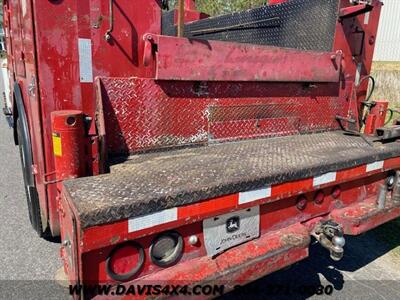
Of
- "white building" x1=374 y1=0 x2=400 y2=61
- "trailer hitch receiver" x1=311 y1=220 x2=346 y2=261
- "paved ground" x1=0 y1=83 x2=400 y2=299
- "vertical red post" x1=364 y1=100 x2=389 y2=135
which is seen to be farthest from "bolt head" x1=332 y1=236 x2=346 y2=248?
"white building" x1=374 y1=0 x2=400 y2=61

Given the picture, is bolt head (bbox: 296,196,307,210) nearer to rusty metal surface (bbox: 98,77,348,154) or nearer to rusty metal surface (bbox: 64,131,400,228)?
rusty metal surface (bbox: 64,131,400,228)

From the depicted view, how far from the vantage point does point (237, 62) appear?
262 centimetres

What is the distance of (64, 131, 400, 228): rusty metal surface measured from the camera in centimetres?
163

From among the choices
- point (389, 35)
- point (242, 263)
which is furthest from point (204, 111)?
point (389, 35)

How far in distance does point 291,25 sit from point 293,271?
2305mm

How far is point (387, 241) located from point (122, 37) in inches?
127

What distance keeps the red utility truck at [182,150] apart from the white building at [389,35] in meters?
18.8

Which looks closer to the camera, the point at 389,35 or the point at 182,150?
the point at 182,150

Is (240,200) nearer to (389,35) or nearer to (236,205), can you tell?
(236,205)

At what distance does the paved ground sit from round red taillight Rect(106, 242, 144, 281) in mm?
1185

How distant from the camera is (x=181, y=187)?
70.7 inches

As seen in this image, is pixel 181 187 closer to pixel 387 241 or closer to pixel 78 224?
pixel 78 224

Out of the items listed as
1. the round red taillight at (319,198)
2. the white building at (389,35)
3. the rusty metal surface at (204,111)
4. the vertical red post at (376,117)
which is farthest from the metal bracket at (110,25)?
the white building at (389,35)

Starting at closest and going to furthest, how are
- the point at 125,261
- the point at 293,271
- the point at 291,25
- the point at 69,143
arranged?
1. the point at 125,261
2. the point at 69,143
3. the point at 293,271
4. the point at 291,25
